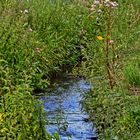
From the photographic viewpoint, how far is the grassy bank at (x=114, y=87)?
20.4 feet

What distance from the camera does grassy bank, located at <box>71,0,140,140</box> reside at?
245 inches

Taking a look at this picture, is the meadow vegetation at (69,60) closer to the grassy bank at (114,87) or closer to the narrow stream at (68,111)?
the grassy bank at (114,87)

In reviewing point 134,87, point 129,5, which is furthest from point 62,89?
point 129,5

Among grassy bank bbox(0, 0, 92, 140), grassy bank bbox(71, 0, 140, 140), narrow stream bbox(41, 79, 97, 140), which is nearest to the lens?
grassy bank bbox(0, 0, 92, 140)

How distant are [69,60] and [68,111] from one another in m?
2.76

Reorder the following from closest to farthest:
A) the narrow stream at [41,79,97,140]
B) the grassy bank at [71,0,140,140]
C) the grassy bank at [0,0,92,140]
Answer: the grassy bank at [0,0,92,140] → the grassy bank at [71,0,140,140] → the narrow stream at [41,79,97,140]

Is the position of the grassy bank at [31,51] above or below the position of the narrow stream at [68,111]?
above

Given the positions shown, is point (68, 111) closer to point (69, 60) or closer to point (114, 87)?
point (114, 87)

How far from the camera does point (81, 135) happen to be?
694 cm

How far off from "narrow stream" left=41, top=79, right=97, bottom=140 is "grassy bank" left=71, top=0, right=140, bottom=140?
0.17 metres

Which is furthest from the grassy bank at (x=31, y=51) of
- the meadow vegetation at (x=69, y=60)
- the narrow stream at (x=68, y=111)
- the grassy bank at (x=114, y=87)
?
the grassy bank at (x=114, y=87)

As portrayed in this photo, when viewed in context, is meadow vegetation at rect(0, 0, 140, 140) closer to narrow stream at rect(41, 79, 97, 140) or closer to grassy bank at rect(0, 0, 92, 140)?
grassy bank at rect(0, 0, 92, 140)

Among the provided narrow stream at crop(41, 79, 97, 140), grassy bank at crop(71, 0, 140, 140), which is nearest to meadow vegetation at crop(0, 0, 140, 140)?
grassy bank at crop(71, 0, 140, 140)

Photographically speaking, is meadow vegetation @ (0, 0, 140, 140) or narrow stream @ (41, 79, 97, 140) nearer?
meadow vegetation @ (0, 0, 140, 140)
